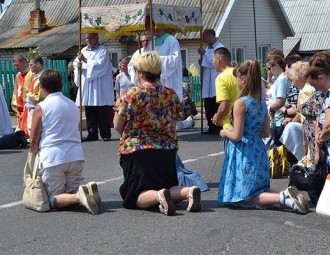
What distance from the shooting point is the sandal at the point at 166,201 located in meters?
7.84

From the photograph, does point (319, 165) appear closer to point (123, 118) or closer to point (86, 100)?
point (123, 118)

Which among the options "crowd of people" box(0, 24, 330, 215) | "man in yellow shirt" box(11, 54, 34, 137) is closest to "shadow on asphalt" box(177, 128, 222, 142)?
"man in yellow shirt" box(11, 54, 34, 137)

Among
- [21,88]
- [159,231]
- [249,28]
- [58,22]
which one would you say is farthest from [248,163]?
[58,22]

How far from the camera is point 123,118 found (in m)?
8.08

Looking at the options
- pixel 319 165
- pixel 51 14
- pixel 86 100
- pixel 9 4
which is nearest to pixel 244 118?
pixel 319 165

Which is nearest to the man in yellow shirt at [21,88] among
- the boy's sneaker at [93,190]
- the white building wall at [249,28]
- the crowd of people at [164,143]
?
the crowd of people at [164,143]

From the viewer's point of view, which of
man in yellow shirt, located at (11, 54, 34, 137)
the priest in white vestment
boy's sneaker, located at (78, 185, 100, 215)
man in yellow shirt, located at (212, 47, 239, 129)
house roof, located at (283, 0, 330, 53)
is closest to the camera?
boy's sneaker, located at (78, 185, 100, 215)

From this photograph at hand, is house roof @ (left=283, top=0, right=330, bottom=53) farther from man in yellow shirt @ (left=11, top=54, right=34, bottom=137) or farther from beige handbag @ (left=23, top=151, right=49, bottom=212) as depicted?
beige handbag @ (left=23, top=151, right=49, bottom=212)

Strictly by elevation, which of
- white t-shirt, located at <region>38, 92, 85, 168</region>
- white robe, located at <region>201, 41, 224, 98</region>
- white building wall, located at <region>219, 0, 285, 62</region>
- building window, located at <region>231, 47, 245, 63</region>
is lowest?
white t-shirt, located at <region>38, 92, 85, 168</region>

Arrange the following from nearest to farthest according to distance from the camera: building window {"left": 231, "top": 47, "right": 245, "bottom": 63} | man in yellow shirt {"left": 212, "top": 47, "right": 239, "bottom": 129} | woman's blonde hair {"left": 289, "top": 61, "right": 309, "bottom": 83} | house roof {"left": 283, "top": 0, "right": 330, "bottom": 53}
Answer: man in yellow shirt {"left": 212, "top": 47, "right": 239, "bottom": 129}
woman's blonde hair {"left": 289, "top": 61, "right": 309, "bottom": 83}
building window {"left": 231, "top": 47, "right": 245, "bottom": 63}
house roof {"left": 283, "top": 0, "right": 330, "bottom": 53}

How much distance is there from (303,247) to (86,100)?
29.6 feet

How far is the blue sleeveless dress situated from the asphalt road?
0.19 meters

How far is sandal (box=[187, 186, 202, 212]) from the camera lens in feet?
25.9

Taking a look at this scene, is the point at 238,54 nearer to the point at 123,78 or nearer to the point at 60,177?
the point at 123,78
